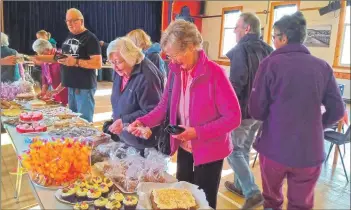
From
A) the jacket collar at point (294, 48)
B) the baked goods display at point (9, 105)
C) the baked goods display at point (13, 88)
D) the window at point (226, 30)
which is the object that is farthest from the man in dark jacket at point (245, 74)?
the window at point (226, 30)

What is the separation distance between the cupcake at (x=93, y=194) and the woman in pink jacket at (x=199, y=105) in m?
0.37

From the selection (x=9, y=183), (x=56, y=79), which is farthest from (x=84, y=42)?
(x=9, y=183)

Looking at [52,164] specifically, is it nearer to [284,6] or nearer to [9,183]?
[9,183]

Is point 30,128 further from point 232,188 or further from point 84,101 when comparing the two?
point 232,188

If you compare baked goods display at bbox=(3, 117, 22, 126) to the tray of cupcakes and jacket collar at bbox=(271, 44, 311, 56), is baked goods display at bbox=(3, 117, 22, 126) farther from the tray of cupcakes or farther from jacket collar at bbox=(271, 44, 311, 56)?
jacket collar at bbox=(271, 44, 311, 56)

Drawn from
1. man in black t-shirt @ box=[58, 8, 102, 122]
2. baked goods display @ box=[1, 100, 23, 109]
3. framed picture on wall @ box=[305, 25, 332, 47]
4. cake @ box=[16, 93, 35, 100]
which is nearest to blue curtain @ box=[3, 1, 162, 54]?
framed picture on wall @ box=[305, 25, 332, 47]

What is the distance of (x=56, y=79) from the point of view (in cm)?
297

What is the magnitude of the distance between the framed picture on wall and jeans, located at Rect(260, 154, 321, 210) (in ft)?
21.8

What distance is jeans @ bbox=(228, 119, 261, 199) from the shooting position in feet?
6.88

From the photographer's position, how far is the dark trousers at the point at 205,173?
1407 mm

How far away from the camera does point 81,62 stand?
2.51 meters

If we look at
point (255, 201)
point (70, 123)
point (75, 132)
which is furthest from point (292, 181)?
point (70, 123)

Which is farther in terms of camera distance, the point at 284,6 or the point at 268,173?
the point at 284,6

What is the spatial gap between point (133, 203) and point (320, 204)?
1855mm
